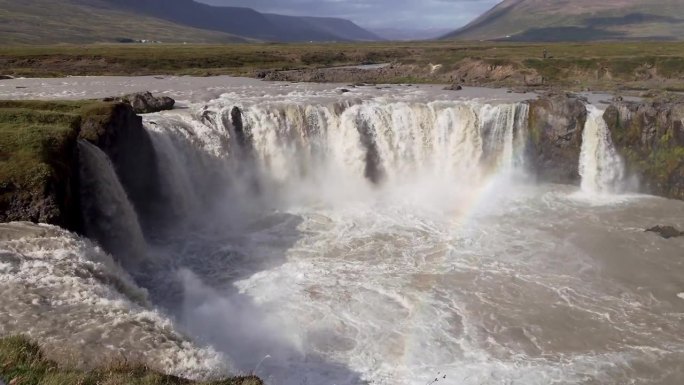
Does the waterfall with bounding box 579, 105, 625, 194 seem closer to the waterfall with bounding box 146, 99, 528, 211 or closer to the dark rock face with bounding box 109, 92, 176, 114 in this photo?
the waterfall with bounding box 146, 99, 528, 211

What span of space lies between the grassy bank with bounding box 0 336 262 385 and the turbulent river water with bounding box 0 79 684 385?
98 centimetres

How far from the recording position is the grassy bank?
843 centimetres

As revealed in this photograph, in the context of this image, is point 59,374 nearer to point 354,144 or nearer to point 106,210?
point 106,210

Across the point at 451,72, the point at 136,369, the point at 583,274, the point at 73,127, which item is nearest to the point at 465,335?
the point at 583,274

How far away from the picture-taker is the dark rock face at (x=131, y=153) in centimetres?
2200

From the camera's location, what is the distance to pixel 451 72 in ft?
208

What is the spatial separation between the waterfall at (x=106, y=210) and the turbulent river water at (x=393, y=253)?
12cm

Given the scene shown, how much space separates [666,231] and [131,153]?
83.7 ft

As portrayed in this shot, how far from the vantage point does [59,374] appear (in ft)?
28.3

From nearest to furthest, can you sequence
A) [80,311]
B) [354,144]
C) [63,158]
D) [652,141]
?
[80,311] → [63,158] → [652,141] → [354,144]

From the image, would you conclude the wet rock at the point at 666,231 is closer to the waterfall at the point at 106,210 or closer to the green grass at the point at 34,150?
the waterfall at the point at 106,210

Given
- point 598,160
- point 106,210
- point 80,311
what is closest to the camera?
point 80,311

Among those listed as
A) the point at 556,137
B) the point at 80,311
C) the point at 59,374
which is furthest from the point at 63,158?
the point at 556,137

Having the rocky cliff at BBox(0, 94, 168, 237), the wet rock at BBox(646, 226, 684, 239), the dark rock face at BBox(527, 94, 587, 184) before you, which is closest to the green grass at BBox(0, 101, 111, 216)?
the rocky cliff at BBox(0, 94, 168, 237)
